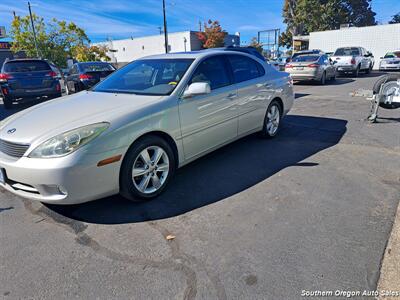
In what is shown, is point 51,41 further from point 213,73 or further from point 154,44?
point 213,73

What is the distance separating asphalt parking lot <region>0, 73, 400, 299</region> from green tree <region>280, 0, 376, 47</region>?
1838 inches

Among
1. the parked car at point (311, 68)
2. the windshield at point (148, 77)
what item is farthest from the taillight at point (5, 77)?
the parked car at point (311, 68)

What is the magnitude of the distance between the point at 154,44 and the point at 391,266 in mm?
53436

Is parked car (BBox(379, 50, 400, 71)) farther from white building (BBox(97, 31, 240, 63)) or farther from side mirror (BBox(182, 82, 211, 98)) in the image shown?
white building (BBox(97, 31, 240, 63))

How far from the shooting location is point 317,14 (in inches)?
1710

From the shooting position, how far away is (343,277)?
81.4 inches

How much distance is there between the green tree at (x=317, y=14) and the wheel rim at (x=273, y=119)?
45656mm

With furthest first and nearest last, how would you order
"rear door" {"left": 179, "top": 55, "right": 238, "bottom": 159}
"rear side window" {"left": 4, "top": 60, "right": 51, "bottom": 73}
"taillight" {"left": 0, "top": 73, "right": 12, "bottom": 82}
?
1. "rear side window" {"left": 4, "top": 60, "right": 51, "bottom": 73}
2. "taillight" {"left": 0, "top": 73, "right": 12, "bottom": 82}
3. "rear door" {"left": 179, "top": 55, "right": 238, "bottom": 159}

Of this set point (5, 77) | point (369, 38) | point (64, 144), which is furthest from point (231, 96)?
point (369, 38)

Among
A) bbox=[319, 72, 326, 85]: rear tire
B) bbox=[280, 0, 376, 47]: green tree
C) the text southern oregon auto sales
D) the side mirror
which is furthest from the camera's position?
bbox=[280, 0, 376, 47]: green tree

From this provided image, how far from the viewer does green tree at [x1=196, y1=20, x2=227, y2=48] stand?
4472 centimetres

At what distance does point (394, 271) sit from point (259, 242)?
3.23ft

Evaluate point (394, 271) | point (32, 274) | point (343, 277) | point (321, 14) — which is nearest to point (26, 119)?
point (32, 274)

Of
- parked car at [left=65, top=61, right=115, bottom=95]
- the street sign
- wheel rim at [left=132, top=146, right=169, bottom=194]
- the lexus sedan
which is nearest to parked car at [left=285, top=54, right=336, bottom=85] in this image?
parked car at [left=65, top=61, right=115, bottom=95]
